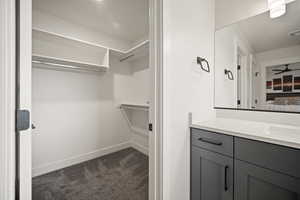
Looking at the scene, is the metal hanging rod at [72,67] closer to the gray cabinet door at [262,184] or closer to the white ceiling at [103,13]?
the white ceiling at [103,13]

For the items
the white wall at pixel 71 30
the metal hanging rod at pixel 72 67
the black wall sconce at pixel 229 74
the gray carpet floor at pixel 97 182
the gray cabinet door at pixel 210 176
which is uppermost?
the white wall at pixel 71 30

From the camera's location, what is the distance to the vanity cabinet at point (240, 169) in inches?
30.8

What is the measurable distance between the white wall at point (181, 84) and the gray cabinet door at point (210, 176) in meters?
0.07

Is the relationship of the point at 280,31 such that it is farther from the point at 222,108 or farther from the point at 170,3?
the point at 170,3

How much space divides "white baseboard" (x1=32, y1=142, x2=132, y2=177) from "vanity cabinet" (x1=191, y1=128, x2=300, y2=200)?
6.44ft

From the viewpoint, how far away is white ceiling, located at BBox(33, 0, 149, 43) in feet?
5.96

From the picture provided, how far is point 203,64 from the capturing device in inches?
58.1

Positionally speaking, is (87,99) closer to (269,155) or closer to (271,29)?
(269,155)

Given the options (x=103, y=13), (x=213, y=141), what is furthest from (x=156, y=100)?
(x=103, y=13)

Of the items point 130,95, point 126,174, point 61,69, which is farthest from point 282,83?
point 61,69

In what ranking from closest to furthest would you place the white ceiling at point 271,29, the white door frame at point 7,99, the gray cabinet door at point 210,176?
the white door frame at point 7,99 < the gray cabinet door at point 210,176 < the white ceiling at point 271,29

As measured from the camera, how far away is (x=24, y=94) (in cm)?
58

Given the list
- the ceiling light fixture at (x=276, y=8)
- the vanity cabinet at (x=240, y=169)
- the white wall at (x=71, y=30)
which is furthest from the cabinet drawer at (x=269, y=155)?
the white wall at (x=71, y=30)

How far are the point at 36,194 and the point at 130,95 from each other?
2.14 m
